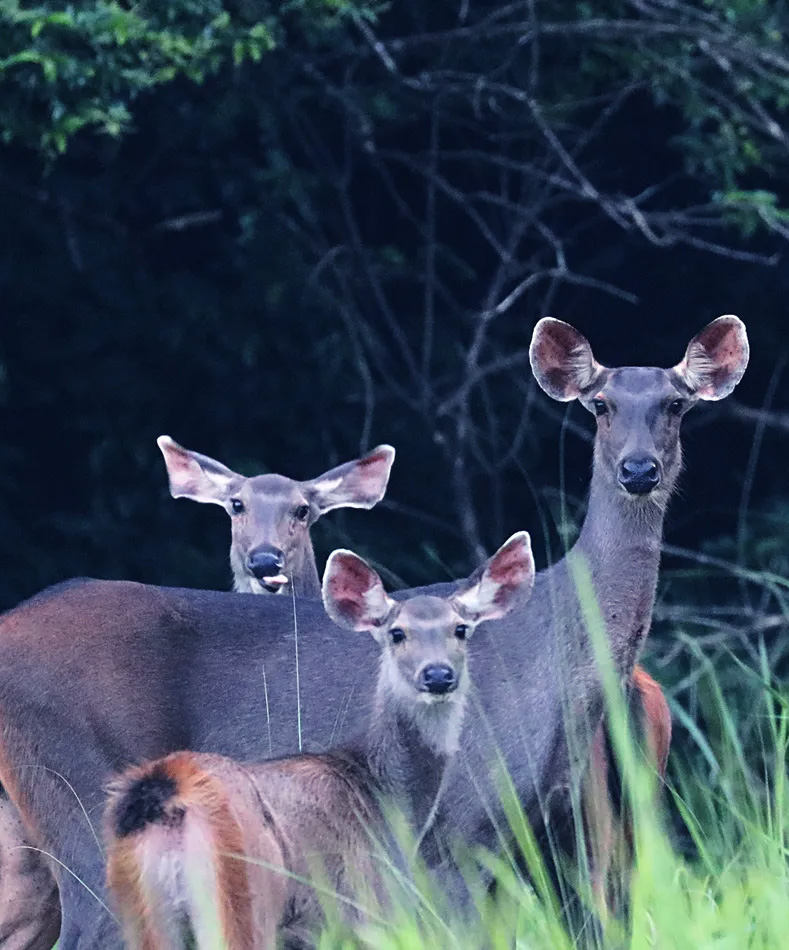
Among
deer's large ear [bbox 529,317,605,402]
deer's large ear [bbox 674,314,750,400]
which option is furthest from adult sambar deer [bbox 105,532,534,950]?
deer's large ear [bbox 674,314,750,400]

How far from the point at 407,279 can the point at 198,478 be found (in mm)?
2480

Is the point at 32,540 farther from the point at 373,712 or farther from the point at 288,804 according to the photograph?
the point at 288,804

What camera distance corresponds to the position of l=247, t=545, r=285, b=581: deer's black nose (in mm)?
7238

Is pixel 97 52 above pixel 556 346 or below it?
above

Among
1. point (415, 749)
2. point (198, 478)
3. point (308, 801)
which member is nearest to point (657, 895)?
point (308, 801)

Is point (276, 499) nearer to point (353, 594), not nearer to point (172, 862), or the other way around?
point (353, 594)

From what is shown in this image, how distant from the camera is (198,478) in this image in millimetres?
7762

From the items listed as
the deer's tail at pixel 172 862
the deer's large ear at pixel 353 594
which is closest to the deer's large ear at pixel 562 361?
the deer's large ear at pixel 353 594

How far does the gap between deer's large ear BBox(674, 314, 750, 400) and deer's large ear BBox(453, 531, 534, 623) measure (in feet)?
2.40

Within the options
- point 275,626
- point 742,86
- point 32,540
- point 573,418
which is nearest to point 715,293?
point 573,418

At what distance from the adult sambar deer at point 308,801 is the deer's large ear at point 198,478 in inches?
55.6

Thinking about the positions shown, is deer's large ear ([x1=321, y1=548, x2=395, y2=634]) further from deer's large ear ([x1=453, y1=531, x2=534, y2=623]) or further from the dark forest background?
the dark forest background

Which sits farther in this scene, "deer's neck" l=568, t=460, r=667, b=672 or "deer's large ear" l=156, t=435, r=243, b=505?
"deer's large ear" l=156, t=435, r=243, b=505

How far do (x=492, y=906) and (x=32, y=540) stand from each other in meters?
4.64
